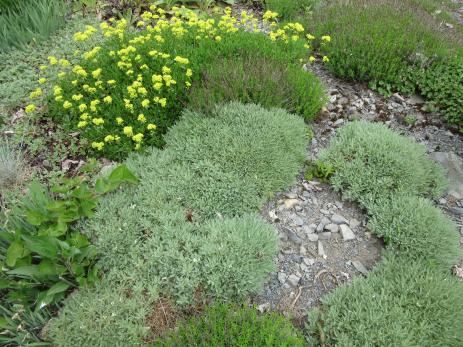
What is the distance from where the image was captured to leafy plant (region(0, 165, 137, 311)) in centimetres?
300

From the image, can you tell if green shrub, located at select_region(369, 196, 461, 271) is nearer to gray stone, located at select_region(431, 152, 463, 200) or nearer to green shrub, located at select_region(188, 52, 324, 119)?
gray stone, located at select_region(431, 152, 463, 200)

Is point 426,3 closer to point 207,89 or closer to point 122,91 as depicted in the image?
point 207,89

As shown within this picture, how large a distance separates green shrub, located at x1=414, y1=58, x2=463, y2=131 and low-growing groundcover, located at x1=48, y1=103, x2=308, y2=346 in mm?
2206

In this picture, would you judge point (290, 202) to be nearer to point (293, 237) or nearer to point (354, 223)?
point (293, 237)

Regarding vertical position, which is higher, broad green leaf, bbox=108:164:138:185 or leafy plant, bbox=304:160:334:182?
broad green leaf, bbox=108:164:138:185

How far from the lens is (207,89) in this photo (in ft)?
14.8

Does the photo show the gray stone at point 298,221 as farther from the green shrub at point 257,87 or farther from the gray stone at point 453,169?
the gray stone at point 453,169

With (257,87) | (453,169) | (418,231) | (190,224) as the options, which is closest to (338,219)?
→ (418,231)

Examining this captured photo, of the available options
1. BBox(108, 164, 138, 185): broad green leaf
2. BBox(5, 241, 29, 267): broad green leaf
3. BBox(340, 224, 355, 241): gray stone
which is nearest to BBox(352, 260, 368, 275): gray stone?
BBox(340, 224, 355, 241): gray stone

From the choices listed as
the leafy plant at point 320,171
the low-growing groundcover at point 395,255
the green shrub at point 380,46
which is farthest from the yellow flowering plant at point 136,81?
the low-growing groundcover at point 395,255

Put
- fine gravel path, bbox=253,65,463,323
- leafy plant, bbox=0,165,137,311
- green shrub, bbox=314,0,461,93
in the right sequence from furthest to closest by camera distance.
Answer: green shrub, bbox=314,0,461,93 < fine gravel path, bbox=253,65,463,323 < leafy plant, bbox=0,165,137,311

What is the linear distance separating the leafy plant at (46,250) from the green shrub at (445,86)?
4575mm

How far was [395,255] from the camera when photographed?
3527 mm

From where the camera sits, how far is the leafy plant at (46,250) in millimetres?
2998
